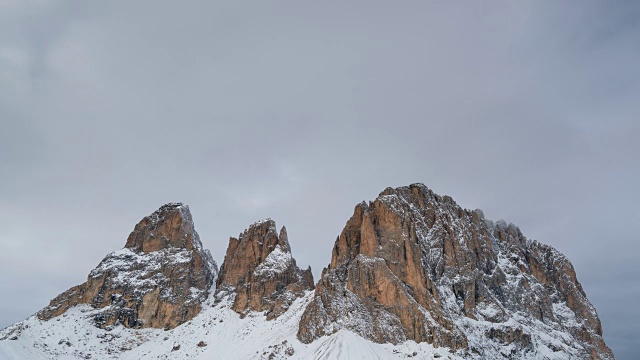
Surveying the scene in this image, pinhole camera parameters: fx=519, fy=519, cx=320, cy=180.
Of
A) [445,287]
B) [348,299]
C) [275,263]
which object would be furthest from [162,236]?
[445,287]

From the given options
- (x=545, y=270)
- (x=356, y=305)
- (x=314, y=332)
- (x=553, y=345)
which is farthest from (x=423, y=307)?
(x=545, y=270)

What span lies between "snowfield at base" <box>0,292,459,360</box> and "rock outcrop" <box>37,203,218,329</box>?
4.11 metres

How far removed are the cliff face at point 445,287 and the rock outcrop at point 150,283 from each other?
5236 cm

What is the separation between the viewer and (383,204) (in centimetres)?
16862

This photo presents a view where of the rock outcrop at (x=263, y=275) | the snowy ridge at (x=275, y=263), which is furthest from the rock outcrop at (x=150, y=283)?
the snowy ridge at (x=275, y=263)

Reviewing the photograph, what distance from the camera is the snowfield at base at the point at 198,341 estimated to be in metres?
132

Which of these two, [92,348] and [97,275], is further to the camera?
[97,275]

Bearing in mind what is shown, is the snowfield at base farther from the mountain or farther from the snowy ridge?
the snowy ridge

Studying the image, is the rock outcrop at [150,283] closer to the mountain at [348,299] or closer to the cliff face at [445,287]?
the mountain at [348,299]

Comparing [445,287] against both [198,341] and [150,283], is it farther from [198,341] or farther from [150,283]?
[150,283]

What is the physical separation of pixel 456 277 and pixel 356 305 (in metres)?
35.7

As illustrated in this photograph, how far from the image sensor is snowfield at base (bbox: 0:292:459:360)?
132m

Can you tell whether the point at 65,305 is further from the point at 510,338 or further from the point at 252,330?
the point at 510,338

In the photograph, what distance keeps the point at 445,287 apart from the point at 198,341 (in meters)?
76.9
